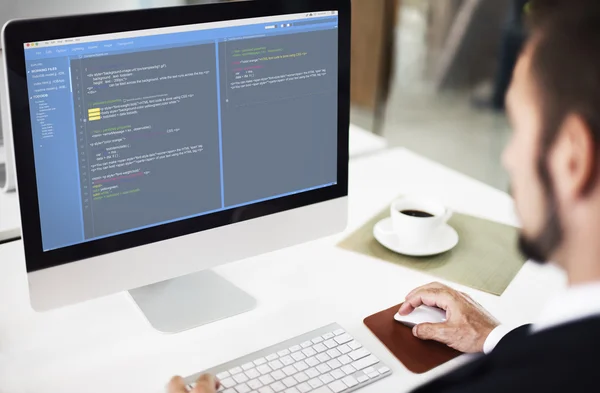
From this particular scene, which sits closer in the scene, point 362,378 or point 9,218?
point 362,378

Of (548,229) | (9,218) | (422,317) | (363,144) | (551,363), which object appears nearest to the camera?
(551,363)

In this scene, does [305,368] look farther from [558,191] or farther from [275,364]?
[558,191]

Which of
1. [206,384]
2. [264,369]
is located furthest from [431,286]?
[206,384]

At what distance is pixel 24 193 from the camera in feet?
3.34

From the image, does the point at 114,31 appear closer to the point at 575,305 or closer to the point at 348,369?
the point at 348,369

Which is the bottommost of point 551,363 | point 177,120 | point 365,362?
point 365,362

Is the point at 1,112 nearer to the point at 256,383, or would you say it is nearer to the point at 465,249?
the point at 256,383

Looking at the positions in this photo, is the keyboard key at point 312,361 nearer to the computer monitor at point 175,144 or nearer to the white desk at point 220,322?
the white desk at point 220,322

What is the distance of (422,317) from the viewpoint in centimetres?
122

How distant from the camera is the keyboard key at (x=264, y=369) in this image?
107 centimetres

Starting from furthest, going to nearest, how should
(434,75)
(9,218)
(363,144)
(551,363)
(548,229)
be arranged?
(434,75)
(363,144)
(9,218)
(548,229)
(551,363)

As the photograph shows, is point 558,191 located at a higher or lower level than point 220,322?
higher

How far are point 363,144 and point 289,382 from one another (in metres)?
1.09

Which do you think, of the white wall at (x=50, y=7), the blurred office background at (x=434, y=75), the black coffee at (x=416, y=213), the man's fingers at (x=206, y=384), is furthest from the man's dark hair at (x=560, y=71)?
the blurred office background at (x=434, y=75)
